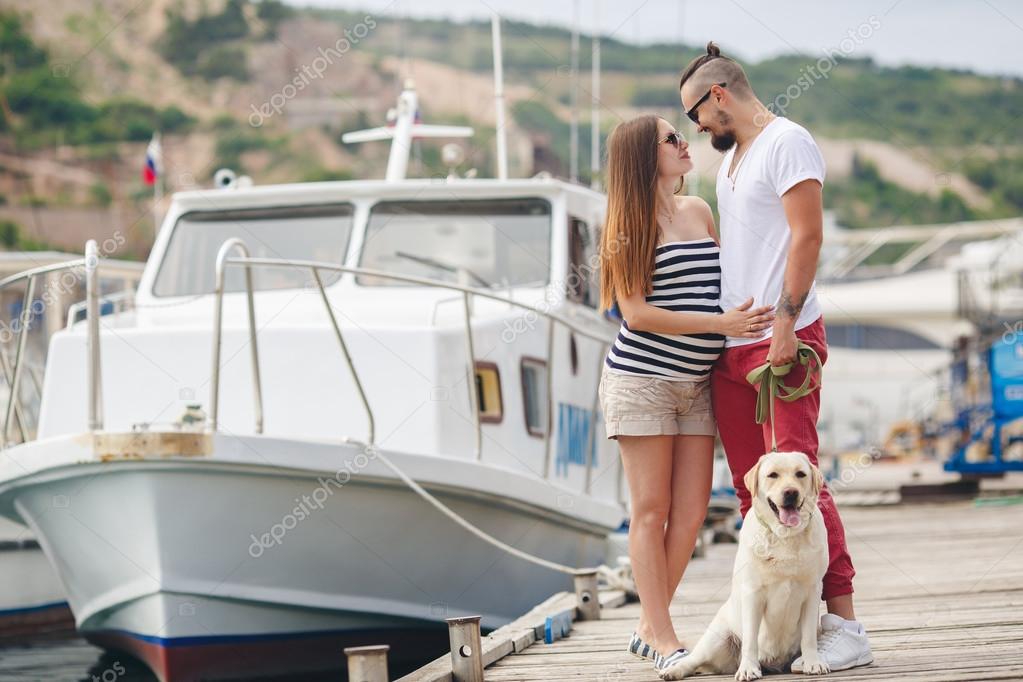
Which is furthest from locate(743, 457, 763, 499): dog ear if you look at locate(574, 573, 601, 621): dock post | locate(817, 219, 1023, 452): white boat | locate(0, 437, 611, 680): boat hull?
locate(817, 219, 1023, 452): white boat

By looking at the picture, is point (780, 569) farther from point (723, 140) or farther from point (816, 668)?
point (723, 140)

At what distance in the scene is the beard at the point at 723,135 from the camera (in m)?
3.40

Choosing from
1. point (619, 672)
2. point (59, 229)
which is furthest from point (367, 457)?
point (59, 229)

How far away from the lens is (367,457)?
5.08 metres

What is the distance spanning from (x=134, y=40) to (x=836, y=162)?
7200 centimetres

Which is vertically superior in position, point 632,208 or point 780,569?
point 632,208

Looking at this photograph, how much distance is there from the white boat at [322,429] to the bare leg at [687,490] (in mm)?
1770

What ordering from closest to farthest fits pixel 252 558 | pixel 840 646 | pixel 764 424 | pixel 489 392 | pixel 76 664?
pixel 840 646 < pixel 764 424 < pixel 252 558 < pixel 489 392 < pixel 76 664

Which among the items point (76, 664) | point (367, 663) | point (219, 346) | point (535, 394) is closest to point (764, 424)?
point (367, 663)

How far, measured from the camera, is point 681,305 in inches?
137

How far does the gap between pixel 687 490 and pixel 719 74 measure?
1.15 metres

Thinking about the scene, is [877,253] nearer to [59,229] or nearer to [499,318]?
[59,229]

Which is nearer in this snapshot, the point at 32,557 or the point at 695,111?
the point at 695,111

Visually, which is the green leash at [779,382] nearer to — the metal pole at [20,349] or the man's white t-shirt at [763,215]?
the man's white t-shirt at [763,215]
